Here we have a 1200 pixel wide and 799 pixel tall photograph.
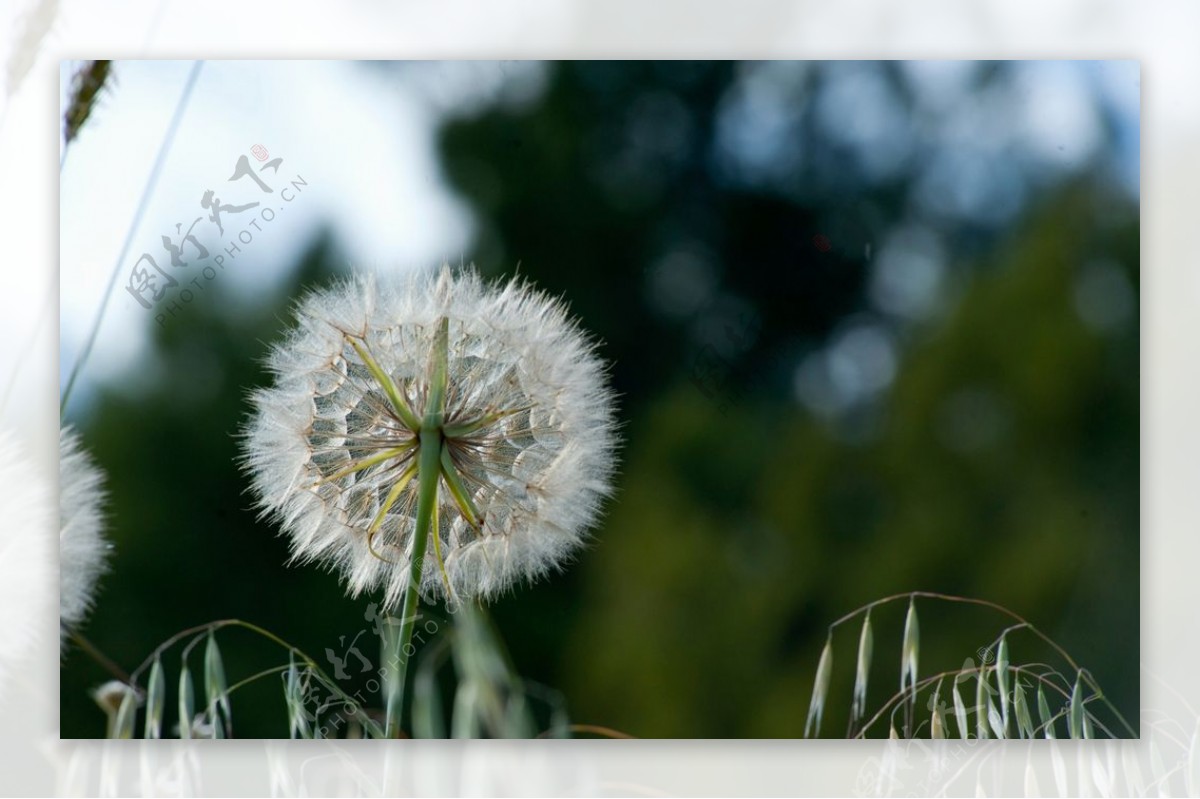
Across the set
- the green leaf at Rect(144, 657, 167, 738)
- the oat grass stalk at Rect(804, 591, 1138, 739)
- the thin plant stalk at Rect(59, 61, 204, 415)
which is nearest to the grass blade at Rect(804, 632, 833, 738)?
the oat grass stalk at Rect(804, 591, 1138, 739)

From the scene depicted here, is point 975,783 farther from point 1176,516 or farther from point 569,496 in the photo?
point 569,496

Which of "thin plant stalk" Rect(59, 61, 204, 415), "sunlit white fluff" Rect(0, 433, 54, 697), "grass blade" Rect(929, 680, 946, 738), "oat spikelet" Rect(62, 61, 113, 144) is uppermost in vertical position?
"oat spikelet" Rect(62, 61, 113, 144)

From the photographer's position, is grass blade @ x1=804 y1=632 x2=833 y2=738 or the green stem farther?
grass blade @ x1=804 y1=632 x2=833 y2=738

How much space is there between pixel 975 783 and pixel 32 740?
1615 mm

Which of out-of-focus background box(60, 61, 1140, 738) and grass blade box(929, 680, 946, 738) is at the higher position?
out-of-focus background box(60, 61, 1140, 738)

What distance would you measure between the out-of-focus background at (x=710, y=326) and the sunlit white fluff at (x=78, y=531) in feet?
0.10

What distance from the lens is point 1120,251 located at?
2.10 metres

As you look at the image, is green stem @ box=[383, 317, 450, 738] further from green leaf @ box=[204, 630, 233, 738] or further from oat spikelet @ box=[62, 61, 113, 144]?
oat spikelet @ box=[62, 61, 113, 144]

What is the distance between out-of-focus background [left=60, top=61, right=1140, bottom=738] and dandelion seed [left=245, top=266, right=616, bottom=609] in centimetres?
6

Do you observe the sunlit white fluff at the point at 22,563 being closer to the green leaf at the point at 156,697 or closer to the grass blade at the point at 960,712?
the green leaf at the point at 156,697

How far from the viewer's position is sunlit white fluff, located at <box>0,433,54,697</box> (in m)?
2.07

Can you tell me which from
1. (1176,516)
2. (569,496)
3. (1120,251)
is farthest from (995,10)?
(569,496)

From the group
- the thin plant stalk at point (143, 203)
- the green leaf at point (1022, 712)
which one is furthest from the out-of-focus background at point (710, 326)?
the green leaf at point (1022, 712)

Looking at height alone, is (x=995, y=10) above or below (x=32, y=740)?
above
